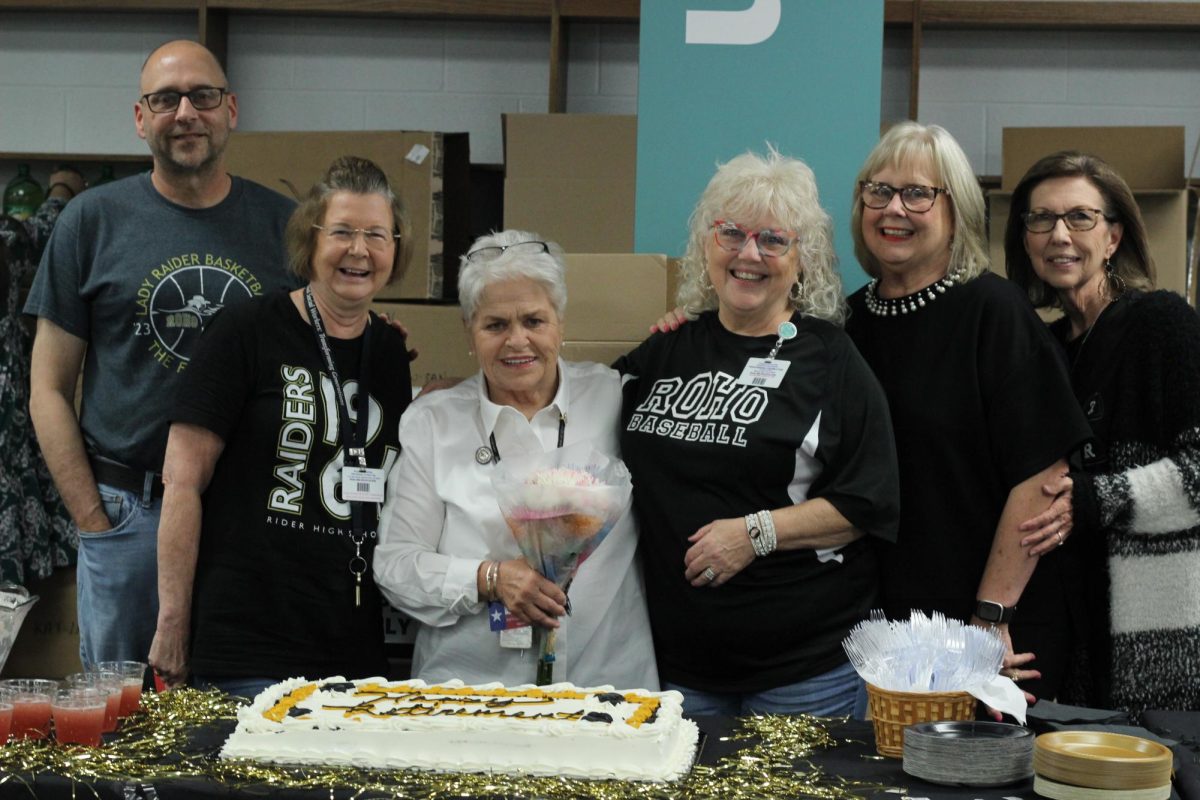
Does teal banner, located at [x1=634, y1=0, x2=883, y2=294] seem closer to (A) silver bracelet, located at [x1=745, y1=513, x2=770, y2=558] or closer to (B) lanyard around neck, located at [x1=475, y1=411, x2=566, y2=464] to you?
(B) lanyard around neck, located at [x1=475, y1=411, x2=566, y2=464]

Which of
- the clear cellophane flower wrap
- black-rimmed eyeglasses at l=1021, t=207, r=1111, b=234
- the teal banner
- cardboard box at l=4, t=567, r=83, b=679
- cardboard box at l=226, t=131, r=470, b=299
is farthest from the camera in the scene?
cardboard box at l=226, t=131, r=470, b=299

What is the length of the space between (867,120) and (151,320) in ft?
5.73

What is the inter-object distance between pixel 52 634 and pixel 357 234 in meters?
2.15

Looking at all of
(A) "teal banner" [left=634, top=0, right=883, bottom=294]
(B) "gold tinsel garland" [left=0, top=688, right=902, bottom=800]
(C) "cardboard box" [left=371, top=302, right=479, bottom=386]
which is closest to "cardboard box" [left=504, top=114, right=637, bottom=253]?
(C) "cardboard box" [left=371, top=302, right=479, bottom=386]

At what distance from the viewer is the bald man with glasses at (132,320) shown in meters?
2.80

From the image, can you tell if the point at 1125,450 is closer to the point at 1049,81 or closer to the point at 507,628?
the point at 507,628

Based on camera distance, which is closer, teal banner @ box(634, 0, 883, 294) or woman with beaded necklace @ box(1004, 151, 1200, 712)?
woman with beaded necklace @ box(1004, 151, 1200, 712)

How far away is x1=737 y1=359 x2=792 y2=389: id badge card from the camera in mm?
2355

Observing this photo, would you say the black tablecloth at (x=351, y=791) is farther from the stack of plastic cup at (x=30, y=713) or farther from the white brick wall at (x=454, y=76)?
the white brick wall at (x=454, y=76)

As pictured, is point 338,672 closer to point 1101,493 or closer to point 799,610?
point 799,610

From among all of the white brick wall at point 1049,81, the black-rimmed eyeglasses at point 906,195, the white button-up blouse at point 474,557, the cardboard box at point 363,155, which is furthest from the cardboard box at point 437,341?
the white brick wall at point 1049,81

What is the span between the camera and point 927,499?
2.44 m

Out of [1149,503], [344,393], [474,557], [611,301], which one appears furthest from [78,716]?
[1149,503]

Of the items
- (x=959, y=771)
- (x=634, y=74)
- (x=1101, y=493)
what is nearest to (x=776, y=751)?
(x=959, y=771)
